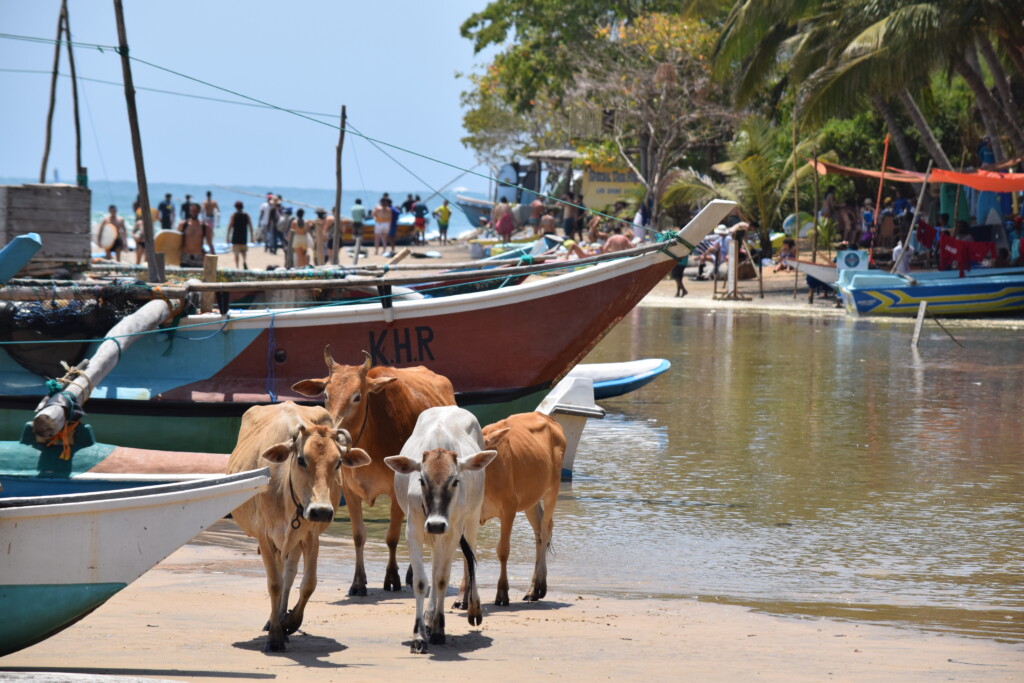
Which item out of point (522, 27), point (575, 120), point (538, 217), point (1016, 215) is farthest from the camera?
point (522, 27)

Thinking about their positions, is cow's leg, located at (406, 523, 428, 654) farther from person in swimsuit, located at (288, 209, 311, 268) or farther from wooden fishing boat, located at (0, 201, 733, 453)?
person in swimsuit, located at (288, 209, 311, 268)

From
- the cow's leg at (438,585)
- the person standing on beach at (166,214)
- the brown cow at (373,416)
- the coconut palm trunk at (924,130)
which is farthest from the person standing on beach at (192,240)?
the cow's leg at (438,585)

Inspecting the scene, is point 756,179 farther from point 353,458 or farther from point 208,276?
point 353,458

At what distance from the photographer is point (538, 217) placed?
41.6 m

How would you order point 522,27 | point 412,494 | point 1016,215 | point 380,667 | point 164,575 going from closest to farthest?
point 380,667, point 412,494, point 164,575, point 1016,215, point 522,27

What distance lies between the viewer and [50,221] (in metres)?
13.4

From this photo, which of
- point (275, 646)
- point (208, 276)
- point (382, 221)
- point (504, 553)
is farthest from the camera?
point (382, 221)

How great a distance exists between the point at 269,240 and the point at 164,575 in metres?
35.9

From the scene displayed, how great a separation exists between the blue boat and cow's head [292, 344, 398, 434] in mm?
19692

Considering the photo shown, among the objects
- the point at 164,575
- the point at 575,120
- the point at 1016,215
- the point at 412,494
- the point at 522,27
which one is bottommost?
the point at 164,575

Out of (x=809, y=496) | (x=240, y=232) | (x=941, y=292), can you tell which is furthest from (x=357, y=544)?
(x=240, y=232)

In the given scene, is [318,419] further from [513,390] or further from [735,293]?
[735,293]

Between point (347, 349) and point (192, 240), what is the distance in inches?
602

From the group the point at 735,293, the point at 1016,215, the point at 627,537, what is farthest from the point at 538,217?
the point at 627,537
